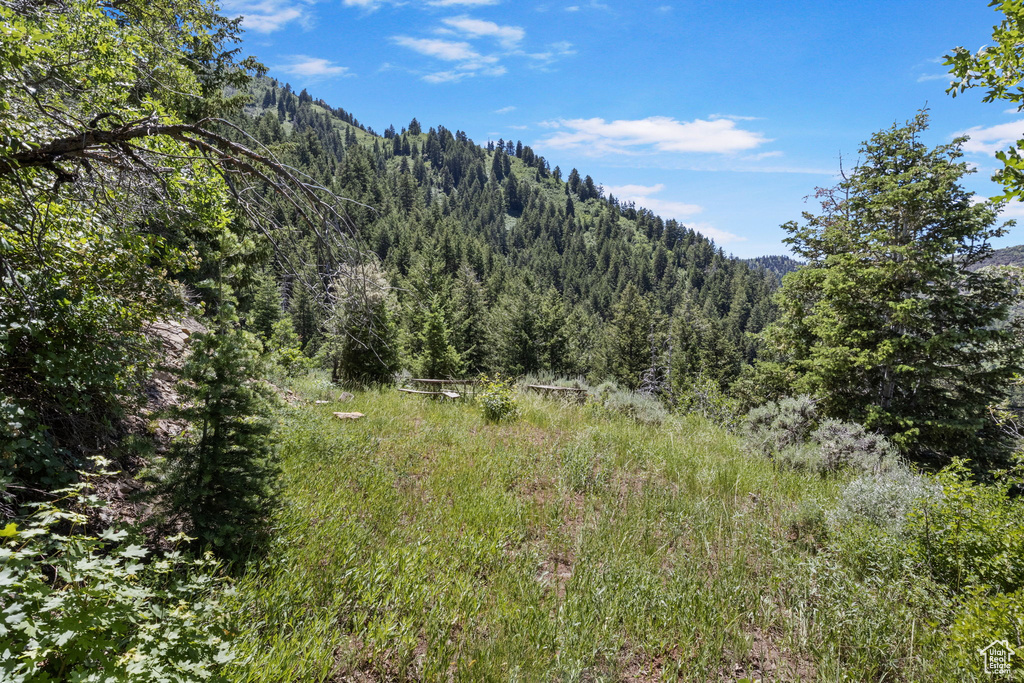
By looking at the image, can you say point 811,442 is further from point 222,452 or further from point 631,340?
point 631,340

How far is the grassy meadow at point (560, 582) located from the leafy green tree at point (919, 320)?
8299 millimetres

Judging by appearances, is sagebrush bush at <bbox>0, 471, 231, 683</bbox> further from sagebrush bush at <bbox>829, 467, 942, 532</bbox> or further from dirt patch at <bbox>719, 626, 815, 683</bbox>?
sagebrush bush at <bbox>829, 467, 942, 532</bbox>

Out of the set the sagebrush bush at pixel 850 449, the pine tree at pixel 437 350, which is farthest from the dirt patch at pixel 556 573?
the pine tree at pixel 437 350

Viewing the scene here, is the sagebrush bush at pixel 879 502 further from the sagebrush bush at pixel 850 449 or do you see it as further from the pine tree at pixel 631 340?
the pine tree at pixel 631 340

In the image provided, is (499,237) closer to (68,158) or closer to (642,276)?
(642,276)

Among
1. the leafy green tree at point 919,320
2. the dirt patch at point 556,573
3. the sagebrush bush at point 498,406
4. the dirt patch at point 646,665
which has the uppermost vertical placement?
the leafy green tree at point 919,320

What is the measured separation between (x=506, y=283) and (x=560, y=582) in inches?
2103

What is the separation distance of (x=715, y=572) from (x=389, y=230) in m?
84.7

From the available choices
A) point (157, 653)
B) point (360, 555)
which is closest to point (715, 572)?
point (360, 555)

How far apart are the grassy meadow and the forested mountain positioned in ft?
6.38

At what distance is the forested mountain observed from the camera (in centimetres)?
1504

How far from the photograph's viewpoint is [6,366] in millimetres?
3592

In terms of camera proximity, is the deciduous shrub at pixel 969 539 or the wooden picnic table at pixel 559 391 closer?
the deciduous shrub at pixel 969 539

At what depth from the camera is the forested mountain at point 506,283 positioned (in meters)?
15.0
